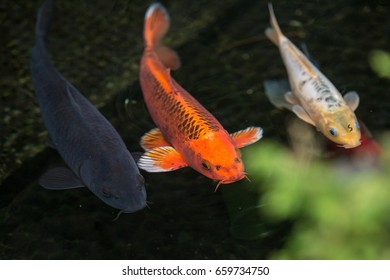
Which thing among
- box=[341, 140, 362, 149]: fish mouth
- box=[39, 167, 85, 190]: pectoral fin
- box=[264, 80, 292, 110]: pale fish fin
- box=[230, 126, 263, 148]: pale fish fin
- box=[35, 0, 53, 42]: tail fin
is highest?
box=[35, 0, 53, 42]: tail fin

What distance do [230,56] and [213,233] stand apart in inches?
50.7

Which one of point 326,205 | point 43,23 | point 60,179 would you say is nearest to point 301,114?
point 326,205

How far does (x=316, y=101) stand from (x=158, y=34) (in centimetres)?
96

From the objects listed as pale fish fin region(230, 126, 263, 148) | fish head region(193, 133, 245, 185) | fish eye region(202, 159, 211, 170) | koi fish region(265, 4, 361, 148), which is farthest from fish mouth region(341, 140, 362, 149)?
fish eye region(202, 159, 211, 170)

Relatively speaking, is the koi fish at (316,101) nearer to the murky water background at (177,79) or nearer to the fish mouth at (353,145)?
the fish mouth at (353,145)

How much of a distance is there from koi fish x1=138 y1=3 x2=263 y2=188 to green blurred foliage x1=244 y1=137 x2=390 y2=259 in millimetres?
230

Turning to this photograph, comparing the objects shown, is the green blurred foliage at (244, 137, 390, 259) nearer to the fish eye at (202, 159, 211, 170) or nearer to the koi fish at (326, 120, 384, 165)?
the koi fish at (326, 120, 384, 165)

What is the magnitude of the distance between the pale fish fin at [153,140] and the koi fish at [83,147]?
19 cm

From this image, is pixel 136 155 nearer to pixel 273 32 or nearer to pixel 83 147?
pixel 83 147

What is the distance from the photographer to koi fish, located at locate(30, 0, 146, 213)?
8.41 ft

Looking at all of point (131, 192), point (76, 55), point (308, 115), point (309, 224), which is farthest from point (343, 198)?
point (76, 55)

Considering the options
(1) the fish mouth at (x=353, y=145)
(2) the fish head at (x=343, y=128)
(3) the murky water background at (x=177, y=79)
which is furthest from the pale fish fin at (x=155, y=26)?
(1) the fish mouth at (x=353, y=145)

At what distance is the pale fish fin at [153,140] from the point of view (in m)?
2.95

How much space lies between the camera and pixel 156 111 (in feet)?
9.68
